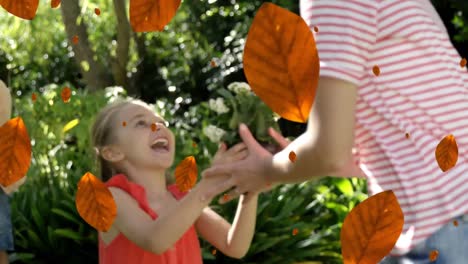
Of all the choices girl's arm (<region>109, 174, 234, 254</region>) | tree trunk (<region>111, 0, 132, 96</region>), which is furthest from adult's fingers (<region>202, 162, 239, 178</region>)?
tree trunk (<region>111, 0, 132, 96</region>)

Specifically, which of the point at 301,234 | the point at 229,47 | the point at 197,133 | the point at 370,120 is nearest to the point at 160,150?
the point at 370,120

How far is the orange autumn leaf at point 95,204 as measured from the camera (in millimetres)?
1439

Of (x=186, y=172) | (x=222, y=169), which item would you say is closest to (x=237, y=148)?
(x=186, y=172)

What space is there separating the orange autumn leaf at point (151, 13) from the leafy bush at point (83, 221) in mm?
3134

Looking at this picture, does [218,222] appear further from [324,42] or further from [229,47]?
[229,47]

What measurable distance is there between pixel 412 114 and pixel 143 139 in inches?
59.4

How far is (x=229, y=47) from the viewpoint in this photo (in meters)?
9.35

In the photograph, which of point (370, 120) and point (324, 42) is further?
point (370, 120)

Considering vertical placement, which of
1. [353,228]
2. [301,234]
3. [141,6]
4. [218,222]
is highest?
[141,6]

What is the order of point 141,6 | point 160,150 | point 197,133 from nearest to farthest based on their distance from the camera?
point 141,6 → point 160,150 → point 197,133

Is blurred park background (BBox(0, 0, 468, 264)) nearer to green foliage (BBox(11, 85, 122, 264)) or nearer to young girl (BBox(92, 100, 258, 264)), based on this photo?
green foliage (BBox(11, 85, 122, 264))

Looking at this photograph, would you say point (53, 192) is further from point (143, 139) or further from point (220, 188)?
point (220, 188)

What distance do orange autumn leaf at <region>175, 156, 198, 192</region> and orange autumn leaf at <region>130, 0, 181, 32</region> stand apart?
0.58 m

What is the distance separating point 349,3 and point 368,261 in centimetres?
46
